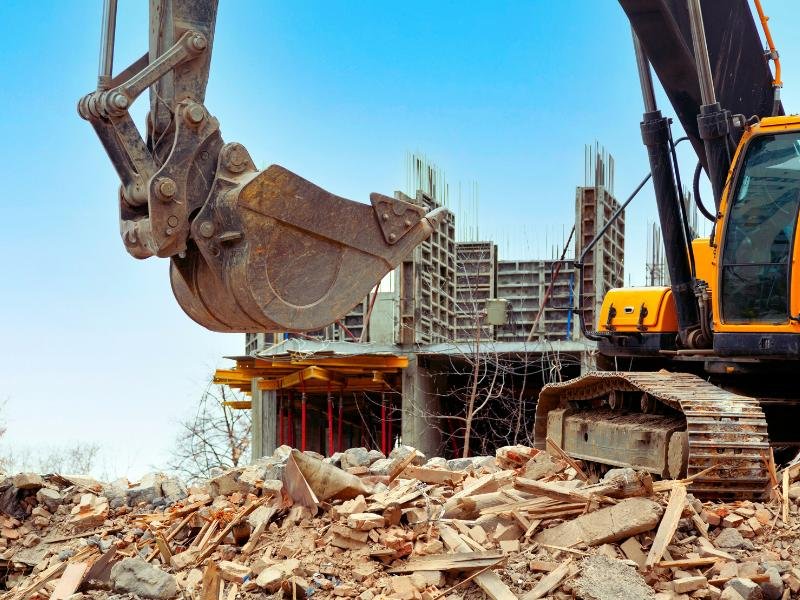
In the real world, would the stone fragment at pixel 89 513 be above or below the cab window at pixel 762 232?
below

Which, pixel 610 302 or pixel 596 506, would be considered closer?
pixel 596 506

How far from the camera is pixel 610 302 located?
10.9 metres

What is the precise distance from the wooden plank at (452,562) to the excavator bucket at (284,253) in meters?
1.82

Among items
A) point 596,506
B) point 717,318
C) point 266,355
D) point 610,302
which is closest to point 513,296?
point 266,355

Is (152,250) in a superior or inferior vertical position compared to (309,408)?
superior

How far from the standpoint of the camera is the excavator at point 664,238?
541 centimetres

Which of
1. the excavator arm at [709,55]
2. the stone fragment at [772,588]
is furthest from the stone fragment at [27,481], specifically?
the stone fragment at [772,588]

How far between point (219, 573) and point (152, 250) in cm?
241

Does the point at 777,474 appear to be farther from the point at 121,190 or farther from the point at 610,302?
the point at 121,190

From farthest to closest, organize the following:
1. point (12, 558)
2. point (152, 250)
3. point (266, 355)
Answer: point (266, 355) < point (12, 558) < point (152, 250)

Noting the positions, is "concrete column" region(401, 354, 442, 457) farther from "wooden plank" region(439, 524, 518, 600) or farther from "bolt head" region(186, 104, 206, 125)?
"bolt head" region(186, 104, 206, 125)

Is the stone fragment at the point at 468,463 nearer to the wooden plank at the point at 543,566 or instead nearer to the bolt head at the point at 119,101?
the wooden plank at the point at 543,566

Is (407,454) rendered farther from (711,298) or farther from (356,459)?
(711,298)

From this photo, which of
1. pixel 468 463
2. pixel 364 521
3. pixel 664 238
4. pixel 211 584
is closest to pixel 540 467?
pixel 468 463
